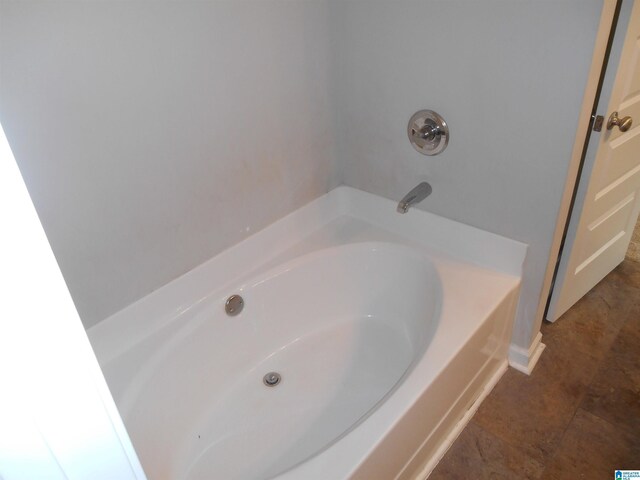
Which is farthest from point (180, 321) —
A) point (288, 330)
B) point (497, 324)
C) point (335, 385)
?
point (497, 324)

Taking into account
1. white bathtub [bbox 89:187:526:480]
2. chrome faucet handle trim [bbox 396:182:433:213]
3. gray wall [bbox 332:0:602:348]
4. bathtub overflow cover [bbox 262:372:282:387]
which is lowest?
bathtub overflow cover [bbox 262:372:282:387]

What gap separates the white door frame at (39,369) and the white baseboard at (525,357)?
1.73m

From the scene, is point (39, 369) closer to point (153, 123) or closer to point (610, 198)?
point (153, 123)

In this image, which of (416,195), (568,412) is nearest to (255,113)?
(416,195)

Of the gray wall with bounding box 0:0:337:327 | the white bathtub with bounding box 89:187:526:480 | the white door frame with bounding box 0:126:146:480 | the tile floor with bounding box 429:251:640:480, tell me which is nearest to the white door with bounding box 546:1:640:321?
the tile floor with bounding box 429:251:640:480

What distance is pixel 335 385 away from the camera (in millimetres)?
1727

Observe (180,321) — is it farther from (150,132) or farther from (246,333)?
(150,132)

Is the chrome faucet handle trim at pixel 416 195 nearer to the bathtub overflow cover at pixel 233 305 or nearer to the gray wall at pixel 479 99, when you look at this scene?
the gray wall at pixel 479 99

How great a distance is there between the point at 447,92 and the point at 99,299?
4.21 ft

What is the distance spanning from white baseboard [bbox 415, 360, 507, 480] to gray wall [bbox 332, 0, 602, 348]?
17 cm

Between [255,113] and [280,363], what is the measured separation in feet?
3.02

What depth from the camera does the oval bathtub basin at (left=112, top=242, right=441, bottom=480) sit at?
1474mm

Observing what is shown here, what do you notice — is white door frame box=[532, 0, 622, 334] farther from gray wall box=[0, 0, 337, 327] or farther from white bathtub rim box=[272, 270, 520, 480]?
gray wall box=[0, 0, 337, 327]

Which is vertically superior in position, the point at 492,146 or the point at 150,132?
the point at 150,132
